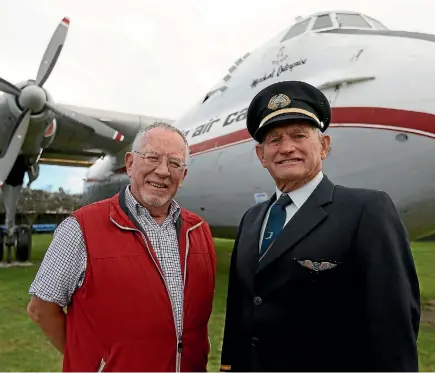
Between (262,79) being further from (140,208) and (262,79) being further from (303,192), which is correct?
(303,192)

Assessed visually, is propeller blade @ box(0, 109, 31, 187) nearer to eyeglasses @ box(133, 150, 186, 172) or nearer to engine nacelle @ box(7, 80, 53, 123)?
engine nacelle @ box(7, 80, 53, 123)

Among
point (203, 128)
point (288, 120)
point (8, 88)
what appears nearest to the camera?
point (288, 120)

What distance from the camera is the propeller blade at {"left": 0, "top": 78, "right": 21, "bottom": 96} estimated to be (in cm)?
1092

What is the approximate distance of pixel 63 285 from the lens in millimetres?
2098

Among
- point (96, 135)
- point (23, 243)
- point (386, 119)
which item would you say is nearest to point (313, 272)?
point (386, 119)

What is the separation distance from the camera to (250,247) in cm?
206

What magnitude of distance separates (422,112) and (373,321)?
407 centimetres

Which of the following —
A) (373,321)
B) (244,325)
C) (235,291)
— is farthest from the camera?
(235,291)

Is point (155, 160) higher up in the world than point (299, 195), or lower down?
higher up

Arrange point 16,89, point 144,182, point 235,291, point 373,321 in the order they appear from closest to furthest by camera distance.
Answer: point 373,321, point 235,291, point 144,182, point 16,89

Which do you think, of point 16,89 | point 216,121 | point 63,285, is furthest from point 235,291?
point 16,89

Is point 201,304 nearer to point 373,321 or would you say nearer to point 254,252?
point 254,252

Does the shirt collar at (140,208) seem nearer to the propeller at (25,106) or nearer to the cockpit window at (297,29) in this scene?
the cockpit window at (297,29)

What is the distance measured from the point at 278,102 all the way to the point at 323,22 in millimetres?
Result: 6577
